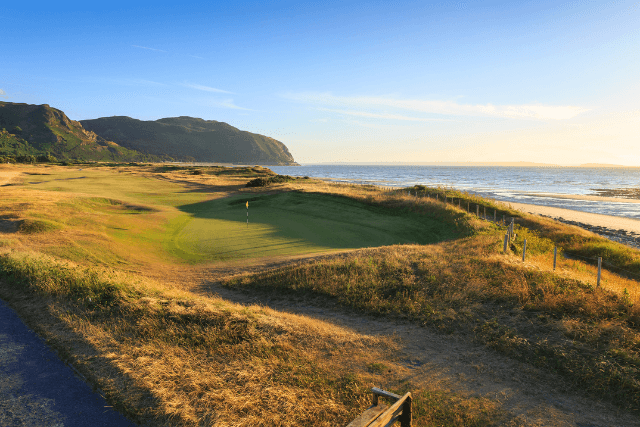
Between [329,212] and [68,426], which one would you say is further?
[329,212]

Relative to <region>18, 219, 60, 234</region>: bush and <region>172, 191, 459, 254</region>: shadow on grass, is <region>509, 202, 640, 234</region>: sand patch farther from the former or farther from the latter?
<region>18, 219, 60, 234</region>: bush

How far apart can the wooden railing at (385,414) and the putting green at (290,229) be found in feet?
45.1

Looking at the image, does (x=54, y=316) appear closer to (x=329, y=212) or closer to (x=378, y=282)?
(x=378, y=282)

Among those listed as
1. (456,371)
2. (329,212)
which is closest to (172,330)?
(456,371)

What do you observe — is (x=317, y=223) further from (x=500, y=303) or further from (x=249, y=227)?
(x=500, y=303)

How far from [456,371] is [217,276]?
10648 mm

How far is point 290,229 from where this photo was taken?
24.2 metres

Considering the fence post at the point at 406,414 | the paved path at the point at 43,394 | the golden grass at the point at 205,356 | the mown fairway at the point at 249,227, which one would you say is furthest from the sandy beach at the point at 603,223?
the paved path at the point at 43,394

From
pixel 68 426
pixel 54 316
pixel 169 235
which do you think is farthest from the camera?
pixel 169 235

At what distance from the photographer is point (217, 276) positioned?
48.6 ft

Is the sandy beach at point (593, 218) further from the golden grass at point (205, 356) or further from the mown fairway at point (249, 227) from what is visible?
the golden grass at point (205, 356)

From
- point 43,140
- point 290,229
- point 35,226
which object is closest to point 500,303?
point 290,229

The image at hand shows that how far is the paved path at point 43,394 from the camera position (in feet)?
16.8

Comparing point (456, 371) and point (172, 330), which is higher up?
point (172, 330)
